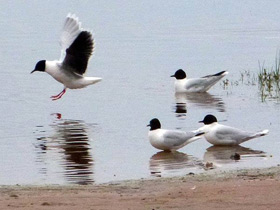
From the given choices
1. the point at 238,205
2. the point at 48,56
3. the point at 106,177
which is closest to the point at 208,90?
the point at 48,56

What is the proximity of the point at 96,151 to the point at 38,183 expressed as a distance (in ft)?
7.19

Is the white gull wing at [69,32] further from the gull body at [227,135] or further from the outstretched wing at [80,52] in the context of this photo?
the gull body at [227,135]

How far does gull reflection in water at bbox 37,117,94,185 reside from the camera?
1000cm

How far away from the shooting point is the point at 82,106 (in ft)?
51.6

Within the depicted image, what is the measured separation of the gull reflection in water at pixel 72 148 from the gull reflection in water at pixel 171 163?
77 centimetres

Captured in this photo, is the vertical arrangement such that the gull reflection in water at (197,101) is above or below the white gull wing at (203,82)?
below

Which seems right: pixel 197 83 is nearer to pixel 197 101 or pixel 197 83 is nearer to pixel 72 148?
pixel 197 101

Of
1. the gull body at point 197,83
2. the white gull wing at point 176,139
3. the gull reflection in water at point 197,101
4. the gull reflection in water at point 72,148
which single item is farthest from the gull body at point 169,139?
the gull body at point 197,83

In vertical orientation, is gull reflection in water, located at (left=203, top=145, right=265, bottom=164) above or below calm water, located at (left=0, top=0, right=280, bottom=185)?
below

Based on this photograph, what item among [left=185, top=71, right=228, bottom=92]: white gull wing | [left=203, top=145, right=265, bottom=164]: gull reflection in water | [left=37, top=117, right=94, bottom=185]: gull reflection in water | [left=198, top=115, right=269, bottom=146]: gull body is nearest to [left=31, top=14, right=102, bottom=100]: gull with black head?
[left=37, top=117, right=94, bottom=185]: gull reflection in water

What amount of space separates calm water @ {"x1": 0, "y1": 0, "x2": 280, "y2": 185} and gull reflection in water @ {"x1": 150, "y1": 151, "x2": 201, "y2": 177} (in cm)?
1

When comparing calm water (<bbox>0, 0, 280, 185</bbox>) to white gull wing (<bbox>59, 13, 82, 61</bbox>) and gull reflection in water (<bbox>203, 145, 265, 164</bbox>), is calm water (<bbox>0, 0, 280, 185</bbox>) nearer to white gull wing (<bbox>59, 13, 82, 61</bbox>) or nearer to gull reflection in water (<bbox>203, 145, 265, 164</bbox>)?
gull reflection in water (<bbox>203, 145, 265, 164</bbox>)

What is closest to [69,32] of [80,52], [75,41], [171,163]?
[75,41]

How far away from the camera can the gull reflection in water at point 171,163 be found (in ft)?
33.5
